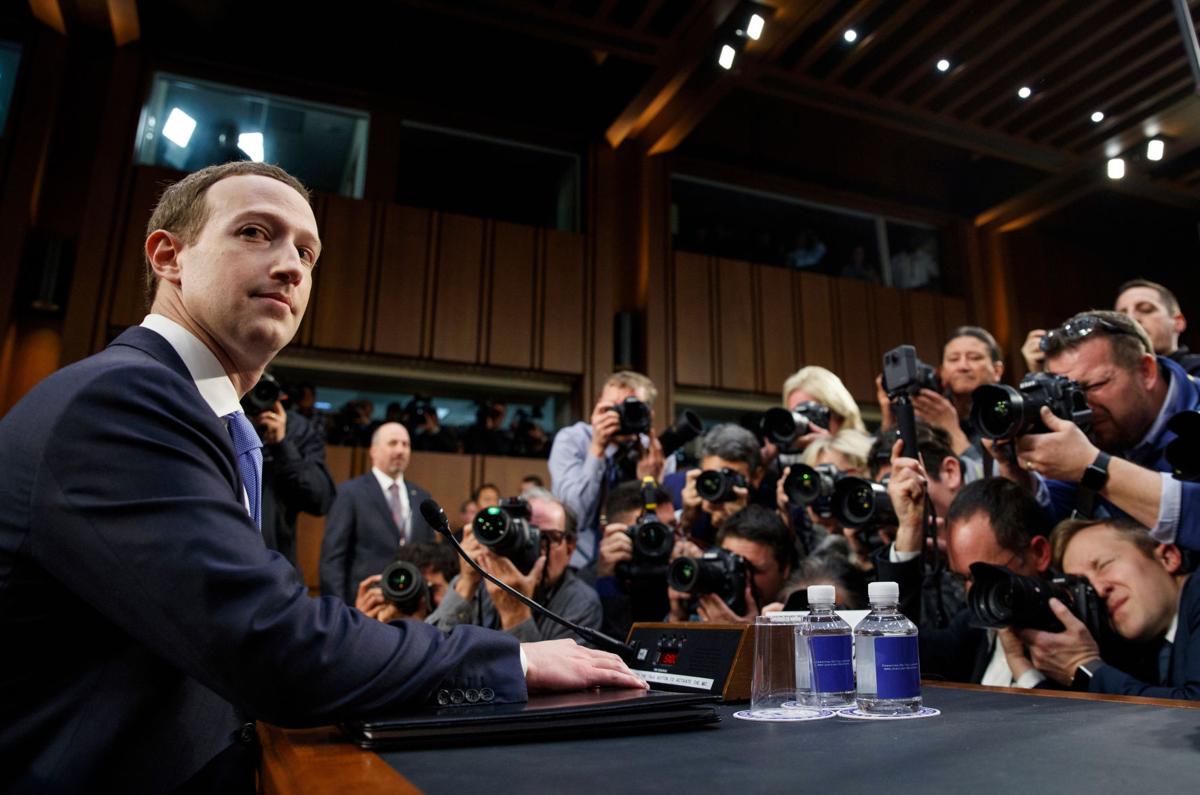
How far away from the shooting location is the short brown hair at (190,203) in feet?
3.09

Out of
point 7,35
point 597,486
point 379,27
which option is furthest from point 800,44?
point 7,35

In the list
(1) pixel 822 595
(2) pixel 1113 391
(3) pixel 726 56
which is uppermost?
(3) pixel 726 56

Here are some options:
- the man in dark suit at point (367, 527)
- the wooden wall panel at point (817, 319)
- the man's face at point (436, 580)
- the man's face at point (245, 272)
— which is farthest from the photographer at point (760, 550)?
the wooden wall panel at point (817, 319)

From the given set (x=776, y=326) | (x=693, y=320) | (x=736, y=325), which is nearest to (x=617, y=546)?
(x=693, y=320)

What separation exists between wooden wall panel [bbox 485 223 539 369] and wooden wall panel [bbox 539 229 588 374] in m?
0.09

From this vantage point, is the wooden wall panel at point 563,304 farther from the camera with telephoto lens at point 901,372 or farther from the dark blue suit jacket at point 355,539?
the camera with telephoto lens at point 901,372

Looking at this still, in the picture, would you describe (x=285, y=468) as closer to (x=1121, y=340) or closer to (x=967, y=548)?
(x=967, y=548)

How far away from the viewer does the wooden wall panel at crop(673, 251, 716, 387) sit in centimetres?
566

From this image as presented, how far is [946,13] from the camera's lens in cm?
446

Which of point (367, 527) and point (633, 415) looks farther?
point (367, 527)

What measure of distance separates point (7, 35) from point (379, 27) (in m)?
2.00

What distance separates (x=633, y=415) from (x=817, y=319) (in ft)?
12.6

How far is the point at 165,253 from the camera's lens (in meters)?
0.95

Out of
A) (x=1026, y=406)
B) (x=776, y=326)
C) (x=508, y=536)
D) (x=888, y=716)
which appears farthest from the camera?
(x=776, y=326)
